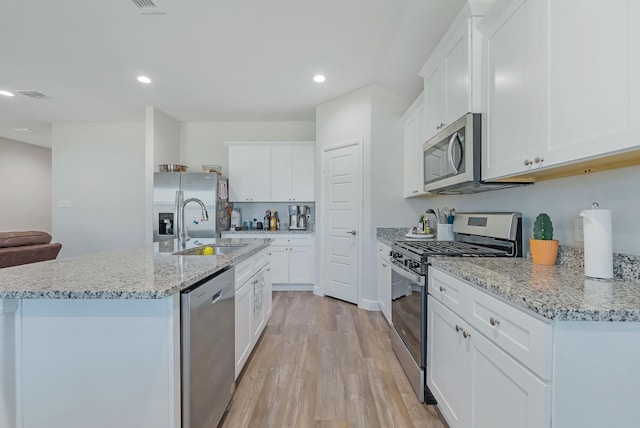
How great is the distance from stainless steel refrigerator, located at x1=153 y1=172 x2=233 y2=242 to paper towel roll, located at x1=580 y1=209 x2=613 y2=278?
4145mm

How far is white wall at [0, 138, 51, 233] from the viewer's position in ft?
20.9

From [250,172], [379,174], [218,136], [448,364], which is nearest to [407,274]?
[448,364]

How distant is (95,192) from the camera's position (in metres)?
5.46

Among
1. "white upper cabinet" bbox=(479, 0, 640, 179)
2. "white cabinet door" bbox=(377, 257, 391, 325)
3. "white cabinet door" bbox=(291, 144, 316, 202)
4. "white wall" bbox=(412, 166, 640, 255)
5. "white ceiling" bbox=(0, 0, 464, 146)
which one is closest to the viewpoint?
"white upper cabinet" bbox=(479, 0, 640, 179)

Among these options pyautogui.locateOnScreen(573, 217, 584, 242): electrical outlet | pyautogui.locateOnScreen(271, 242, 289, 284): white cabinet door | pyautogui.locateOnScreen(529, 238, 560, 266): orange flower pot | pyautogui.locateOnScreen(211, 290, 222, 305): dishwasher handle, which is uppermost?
pyautogui.locateOnScreen(573, 217, 584, 242): electrical outlet

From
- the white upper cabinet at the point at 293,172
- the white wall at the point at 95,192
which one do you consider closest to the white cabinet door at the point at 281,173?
the white upper cabinet at the point at 293,172

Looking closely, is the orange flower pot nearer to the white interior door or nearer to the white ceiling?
the white ceiling

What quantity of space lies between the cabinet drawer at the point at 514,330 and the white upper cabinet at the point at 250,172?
399cm

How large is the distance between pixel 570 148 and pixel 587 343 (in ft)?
2.33

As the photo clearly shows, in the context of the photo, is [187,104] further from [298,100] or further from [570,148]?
[570,148]

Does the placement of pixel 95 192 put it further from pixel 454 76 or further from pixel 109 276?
pixel 454 76

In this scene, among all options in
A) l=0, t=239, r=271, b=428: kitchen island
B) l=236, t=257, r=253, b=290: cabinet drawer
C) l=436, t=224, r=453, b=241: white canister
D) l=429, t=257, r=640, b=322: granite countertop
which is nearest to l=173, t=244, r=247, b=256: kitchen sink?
l=236, t=257, r=253, b=290: cabinet drawer

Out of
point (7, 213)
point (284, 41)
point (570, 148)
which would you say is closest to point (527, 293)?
point (570, 148)

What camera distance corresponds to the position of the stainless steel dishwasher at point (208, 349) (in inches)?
48.8
